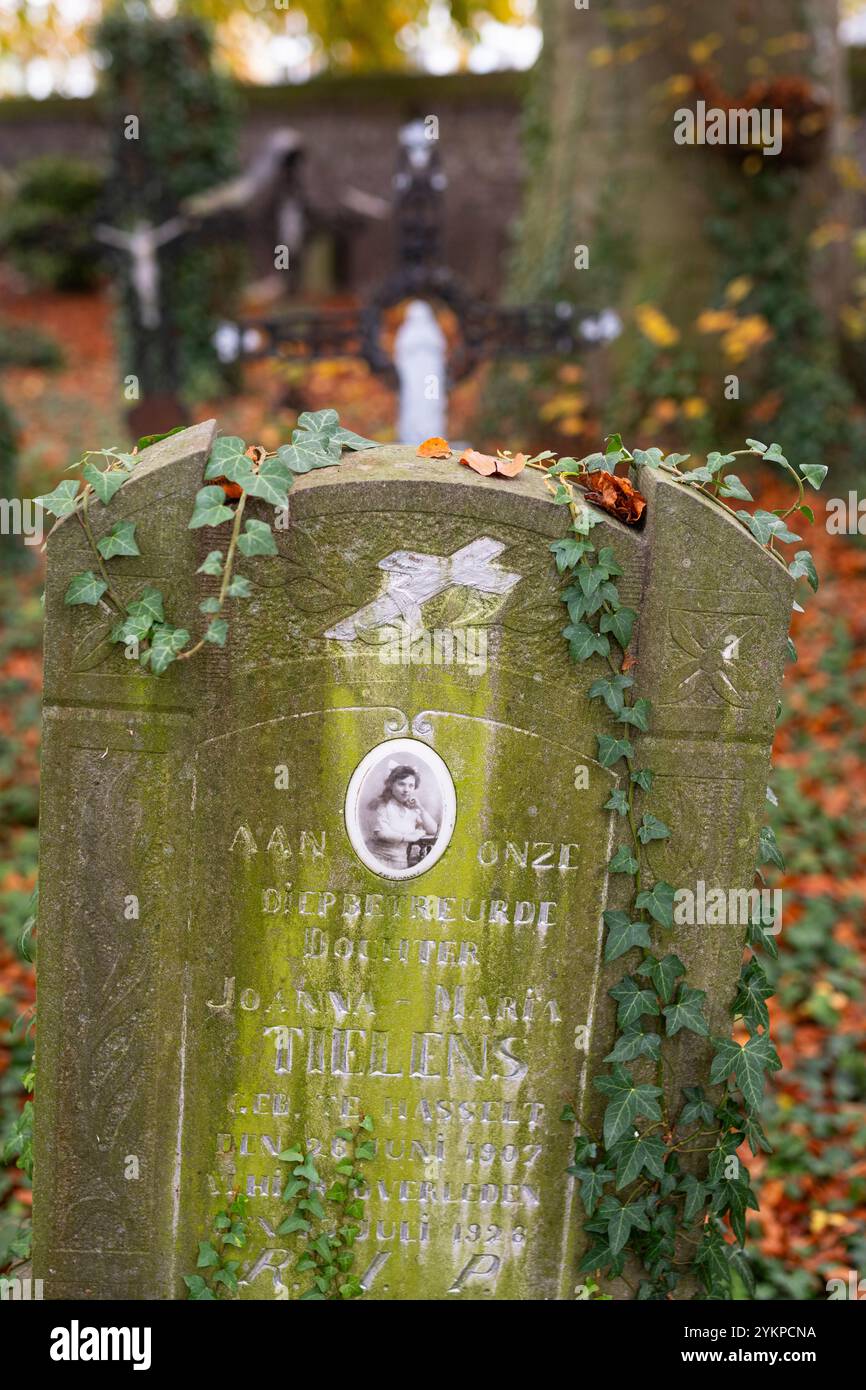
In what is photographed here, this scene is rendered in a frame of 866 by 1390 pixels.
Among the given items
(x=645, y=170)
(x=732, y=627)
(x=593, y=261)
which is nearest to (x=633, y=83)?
(x=645, y=170)

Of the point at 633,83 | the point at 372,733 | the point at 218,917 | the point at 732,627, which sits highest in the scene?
the point at 633,83

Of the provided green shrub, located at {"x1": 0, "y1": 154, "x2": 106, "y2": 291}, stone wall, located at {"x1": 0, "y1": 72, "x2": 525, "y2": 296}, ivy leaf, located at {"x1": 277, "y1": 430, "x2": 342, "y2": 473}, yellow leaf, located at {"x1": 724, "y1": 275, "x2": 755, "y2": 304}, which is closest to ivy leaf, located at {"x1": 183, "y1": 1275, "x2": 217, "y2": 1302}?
ivy leaf, located at {"x1": 277, "y1": 430, "x2": 342, "y2": 473}

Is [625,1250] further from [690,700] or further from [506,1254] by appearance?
[690,700]

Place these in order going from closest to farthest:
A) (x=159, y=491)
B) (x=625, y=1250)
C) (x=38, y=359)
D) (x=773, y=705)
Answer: (x=159, y=491) → (x=773, y=705) → (x=625, y=1250) → (x=38, y=359)

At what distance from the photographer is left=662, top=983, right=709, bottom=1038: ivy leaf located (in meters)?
3.11

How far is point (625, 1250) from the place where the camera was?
128 inches

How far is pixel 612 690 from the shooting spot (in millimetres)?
2982

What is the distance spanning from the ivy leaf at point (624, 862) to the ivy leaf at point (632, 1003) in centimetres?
31

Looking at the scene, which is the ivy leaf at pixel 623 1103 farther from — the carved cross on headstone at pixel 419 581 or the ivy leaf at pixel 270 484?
the ivy leaf at pixel 270 484

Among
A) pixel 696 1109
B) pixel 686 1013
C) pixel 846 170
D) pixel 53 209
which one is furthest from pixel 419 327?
pixel 53 209

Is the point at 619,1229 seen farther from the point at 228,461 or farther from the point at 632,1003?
the point at 228,461

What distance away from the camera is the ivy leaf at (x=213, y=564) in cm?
283

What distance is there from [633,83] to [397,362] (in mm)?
3496

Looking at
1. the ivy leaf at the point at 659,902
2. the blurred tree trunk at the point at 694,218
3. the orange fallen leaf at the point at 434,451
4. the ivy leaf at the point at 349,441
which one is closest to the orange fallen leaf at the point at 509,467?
the orange fallen leaf at the point at 434,451
